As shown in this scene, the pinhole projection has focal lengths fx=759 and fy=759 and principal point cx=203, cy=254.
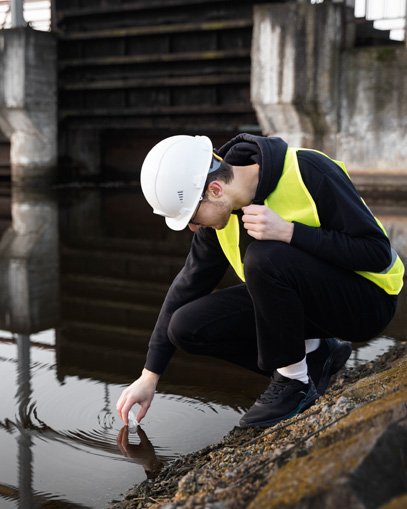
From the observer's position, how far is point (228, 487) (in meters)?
1.33

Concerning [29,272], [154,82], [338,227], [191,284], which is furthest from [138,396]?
[154,82]

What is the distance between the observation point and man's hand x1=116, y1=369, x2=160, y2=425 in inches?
82.2

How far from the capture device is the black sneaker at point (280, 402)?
6.86ft

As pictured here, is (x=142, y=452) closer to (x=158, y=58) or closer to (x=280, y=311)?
(x=280, y=311)

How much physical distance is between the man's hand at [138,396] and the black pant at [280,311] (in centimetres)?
14

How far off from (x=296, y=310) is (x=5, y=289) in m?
2.57

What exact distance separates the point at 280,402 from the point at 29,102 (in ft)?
31.0

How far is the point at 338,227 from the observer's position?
1980 millimetres

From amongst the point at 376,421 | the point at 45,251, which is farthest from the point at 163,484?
the point at 45,251

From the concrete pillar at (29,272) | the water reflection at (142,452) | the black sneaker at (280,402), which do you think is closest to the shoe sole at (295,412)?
the black sneaker at (280,402)

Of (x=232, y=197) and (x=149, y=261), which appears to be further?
(x=149, y=261)

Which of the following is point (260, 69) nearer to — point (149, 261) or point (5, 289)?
point (149, 261)

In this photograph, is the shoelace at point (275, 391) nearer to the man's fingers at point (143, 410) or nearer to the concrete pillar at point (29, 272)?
the man's fingers at point (143, 410)

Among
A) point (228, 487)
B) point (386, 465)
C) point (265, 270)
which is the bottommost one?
point (228, 487)
